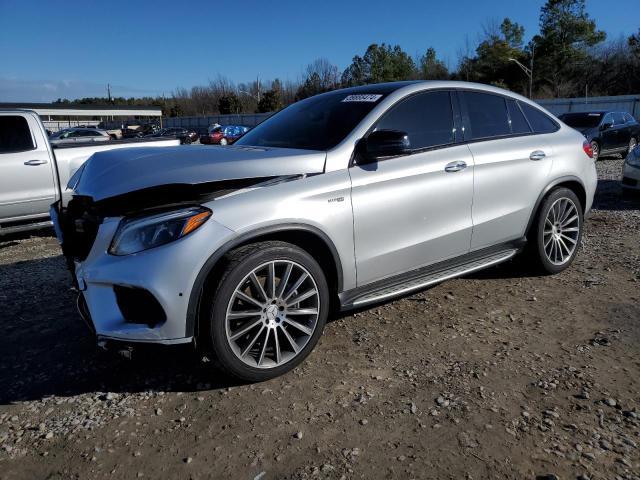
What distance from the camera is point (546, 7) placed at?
64.5 meters

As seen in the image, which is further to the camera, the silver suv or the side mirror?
the side mirror

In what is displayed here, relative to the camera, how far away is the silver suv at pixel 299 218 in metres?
2.71

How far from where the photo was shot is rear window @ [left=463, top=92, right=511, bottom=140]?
410cm

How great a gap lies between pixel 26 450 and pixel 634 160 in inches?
369

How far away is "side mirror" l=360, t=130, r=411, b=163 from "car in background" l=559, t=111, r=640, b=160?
12.8 metres

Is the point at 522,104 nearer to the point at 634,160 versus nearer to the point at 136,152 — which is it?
the point at 136,152

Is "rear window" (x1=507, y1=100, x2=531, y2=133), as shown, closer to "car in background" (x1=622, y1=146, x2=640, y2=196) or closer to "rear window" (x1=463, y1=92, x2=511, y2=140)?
"rear window" (x1=463, y1=92, x2=511, y2=140)

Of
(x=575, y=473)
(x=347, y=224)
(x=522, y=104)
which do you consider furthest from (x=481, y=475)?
(x=522, y=104)

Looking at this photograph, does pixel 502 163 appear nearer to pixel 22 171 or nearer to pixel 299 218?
pixel 299 218

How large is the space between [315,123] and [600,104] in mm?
42475

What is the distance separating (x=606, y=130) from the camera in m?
14.5

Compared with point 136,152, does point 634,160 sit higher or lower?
lower

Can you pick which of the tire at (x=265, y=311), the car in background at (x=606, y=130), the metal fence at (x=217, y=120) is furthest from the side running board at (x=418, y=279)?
the metal fence at (x=217, y=120)

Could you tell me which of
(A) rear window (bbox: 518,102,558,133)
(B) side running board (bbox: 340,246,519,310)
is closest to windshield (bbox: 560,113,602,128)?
(A) rear window (bbox: 518,102,558,133)
